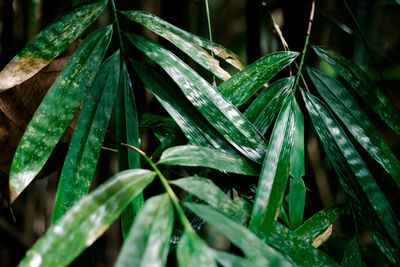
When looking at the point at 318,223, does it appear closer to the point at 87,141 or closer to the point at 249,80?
the point at 249,80

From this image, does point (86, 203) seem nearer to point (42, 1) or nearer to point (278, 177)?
point (278, 177)

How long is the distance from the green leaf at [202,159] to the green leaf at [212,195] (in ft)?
0.08

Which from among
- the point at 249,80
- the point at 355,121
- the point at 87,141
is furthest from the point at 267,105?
the point at 87,141

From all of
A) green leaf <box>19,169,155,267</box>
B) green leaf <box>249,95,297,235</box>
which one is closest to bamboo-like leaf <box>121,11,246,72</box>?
green leaf <box>249,95,297,235</box>

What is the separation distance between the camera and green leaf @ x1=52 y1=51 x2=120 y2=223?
41cm

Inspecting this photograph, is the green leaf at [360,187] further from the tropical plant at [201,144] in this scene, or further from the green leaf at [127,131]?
the green leaf at [127,131]

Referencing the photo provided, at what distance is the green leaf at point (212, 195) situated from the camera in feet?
1.10

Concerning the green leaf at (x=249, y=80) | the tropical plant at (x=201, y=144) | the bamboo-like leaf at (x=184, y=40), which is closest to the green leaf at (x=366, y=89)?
the tropical plant at (x=201, y=144)

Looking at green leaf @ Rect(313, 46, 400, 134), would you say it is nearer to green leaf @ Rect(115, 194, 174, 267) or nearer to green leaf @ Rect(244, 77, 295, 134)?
green leaf @ Rect(244, 77, 295, 134)

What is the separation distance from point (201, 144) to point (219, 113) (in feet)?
0.15

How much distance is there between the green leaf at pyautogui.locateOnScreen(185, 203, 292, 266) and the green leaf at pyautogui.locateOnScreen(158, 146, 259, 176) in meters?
0.07

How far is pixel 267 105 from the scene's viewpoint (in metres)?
0.49

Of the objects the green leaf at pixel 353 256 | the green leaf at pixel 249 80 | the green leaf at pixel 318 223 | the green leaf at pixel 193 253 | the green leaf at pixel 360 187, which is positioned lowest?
the green leaf at pixel 353 256

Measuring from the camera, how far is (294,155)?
0.52 meters
